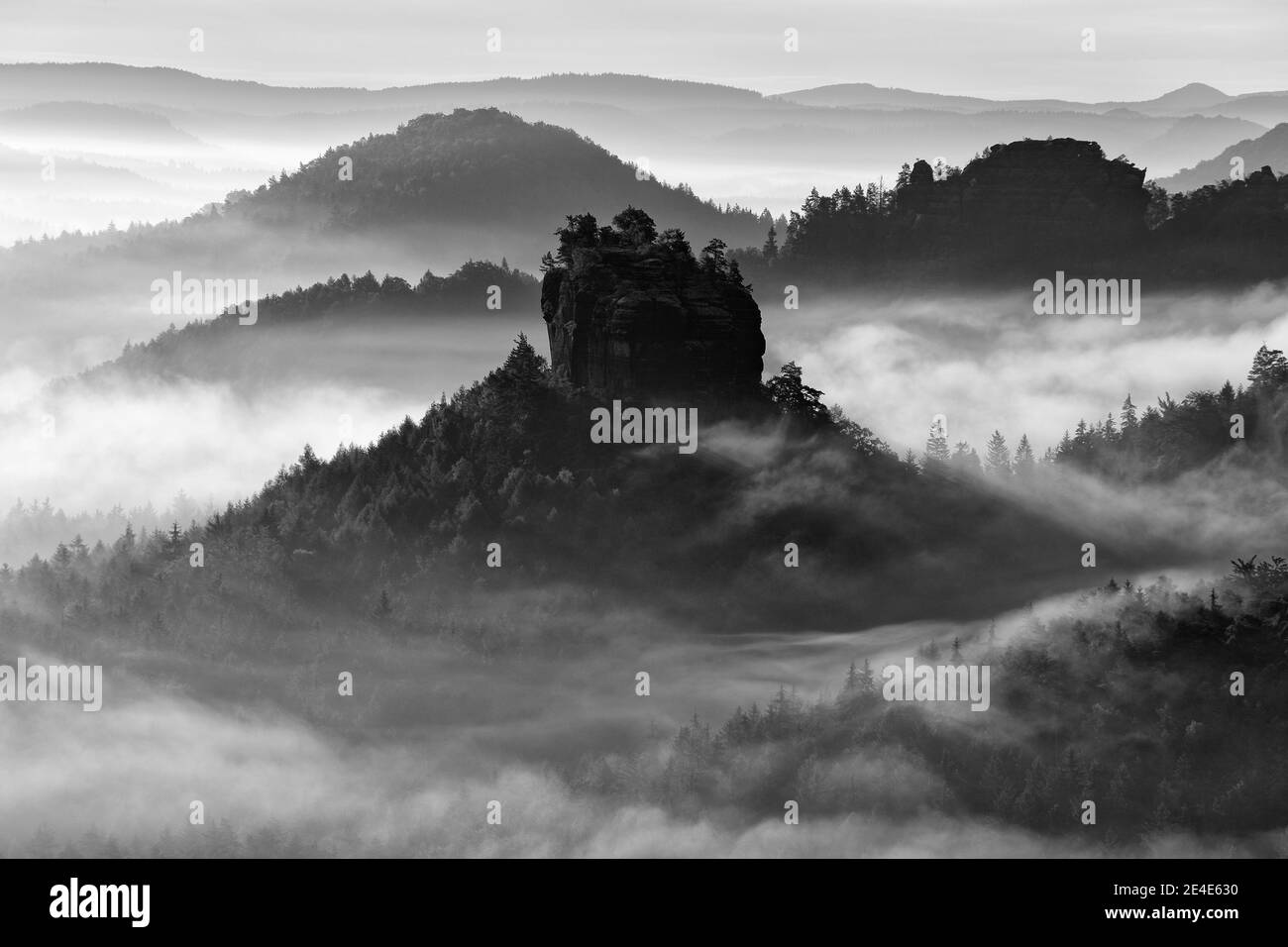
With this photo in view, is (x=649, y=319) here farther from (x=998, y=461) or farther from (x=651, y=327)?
(x=998, y=461)

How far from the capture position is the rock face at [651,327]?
158 m

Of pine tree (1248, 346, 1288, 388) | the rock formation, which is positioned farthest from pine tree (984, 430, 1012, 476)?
the rock formation

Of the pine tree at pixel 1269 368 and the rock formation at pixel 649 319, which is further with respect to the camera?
the pine tree at pixel 1269 368

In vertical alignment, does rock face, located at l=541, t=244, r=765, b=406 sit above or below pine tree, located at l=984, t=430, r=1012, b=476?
above

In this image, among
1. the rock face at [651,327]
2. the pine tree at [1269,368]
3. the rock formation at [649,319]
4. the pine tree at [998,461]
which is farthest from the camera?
the pine tree at [998,461]

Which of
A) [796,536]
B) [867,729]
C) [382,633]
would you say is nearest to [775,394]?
[796,536]

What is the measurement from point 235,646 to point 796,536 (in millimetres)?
52051

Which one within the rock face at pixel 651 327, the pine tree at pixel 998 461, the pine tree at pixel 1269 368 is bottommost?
the pine tree at pixel 998 461

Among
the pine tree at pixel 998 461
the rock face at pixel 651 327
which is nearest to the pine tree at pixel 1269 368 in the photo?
the pine tree at pixel 998 461

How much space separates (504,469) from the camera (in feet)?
554

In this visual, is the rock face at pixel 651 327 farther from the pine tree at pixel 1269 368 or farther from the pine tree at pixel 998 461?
the pine tree at pixel 1269 368

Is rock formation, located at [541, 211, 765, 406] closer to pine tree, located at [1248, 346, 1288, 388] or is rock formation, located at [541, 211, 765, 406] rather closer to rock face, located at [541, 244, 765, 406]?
rock face, located at [541, 244, 765, 406]

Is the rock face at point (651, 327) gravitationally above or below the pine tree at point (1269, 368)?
above

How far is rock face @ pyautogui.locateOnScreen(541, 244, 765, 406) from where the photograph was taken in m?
158
